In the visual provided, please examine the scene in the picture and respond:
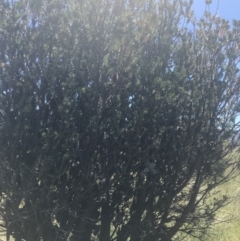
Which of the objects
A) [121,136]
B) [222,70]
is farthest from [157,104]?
[222,70]

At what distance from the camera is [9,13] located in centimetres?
526

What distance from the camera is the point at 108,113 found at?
5.31 metres

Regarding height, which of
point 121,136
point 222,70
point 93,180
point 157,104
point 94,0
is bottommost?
point 93,180

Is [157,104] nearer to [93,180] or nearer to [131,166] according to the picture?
[131,166]

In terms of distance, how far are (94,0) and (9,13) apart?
105 centimetres

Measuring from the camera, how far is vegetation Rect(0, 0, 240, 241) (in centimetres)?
514

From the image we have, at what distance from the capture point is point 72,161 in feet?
17.7

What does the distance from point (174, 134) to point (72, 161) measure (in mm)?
1445

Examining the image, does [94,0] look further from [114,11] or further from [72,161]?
[72,161]

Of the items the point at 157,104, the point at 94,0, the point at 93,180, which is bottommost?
the point at 93,180

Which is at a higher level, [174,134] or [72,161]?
[174,134]

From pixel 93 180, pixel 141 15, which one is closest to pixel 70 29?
pixel 141 15

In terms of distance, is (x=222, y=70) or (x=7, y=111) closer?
(x=7, y=111)

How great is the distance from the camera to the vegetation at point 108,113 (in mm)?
5141
